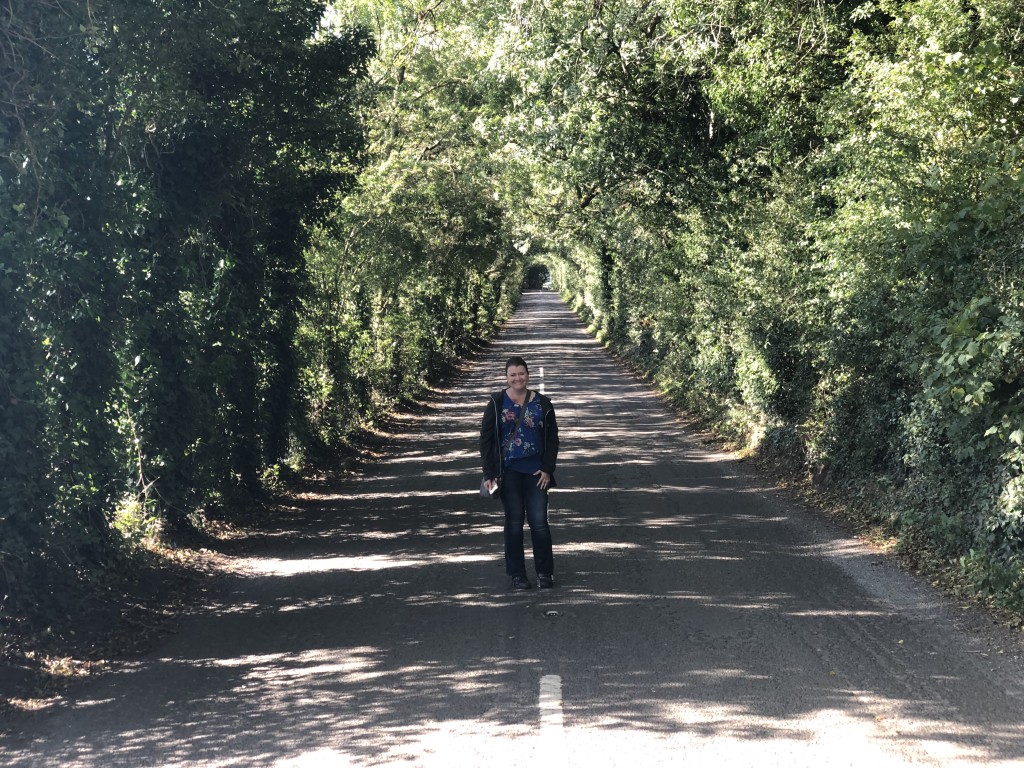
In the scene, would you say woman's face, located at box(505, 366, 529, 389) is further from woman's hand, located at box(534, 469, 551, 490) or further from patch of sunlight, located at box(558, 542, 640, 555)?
patch of sunlight, located at box(558, 542, 640, 555)

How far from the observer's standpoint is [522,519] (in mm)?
8688

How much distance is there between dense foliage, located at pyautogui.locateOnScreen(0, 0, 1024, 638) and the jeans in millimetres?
3206

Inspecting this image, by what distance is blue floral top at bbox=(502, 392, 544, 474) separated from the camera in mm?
8602

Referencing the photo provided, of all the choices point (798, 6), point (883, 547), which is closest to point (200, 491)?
point (883, 547)

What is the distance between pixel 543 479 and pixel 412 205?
45.3ft

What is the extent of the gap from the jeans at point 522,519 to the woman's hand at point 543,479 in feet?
0.14

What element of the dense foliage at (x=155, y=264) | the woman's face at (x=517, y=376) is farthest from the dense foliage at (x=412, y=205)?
the woman's face at (x=517, y=376)

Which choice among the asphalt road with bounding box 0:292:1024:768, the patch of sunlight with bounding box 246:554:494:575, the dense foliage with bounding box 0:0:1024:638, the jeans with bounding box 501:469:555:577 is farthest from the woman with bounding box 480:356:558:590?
the dense foliage with bounding box 0:0:1024:638

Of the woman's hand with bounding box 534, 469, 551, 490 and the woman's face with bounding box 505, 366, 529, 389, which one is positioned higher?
the woman's face with bounding box 505, 366, 529, 389

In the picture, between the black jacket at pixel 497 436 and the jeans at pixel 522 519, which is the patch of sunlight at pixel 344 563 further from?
the black jacket at pixel 497 436

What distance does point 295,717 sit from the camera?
19.0 ft

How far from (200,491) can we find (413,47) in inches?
487

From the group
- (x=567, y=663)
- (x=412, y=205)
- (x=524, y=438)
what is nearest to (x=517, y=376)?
(x=524, y=438)

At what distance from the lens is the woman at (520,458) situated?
8.56 meters
